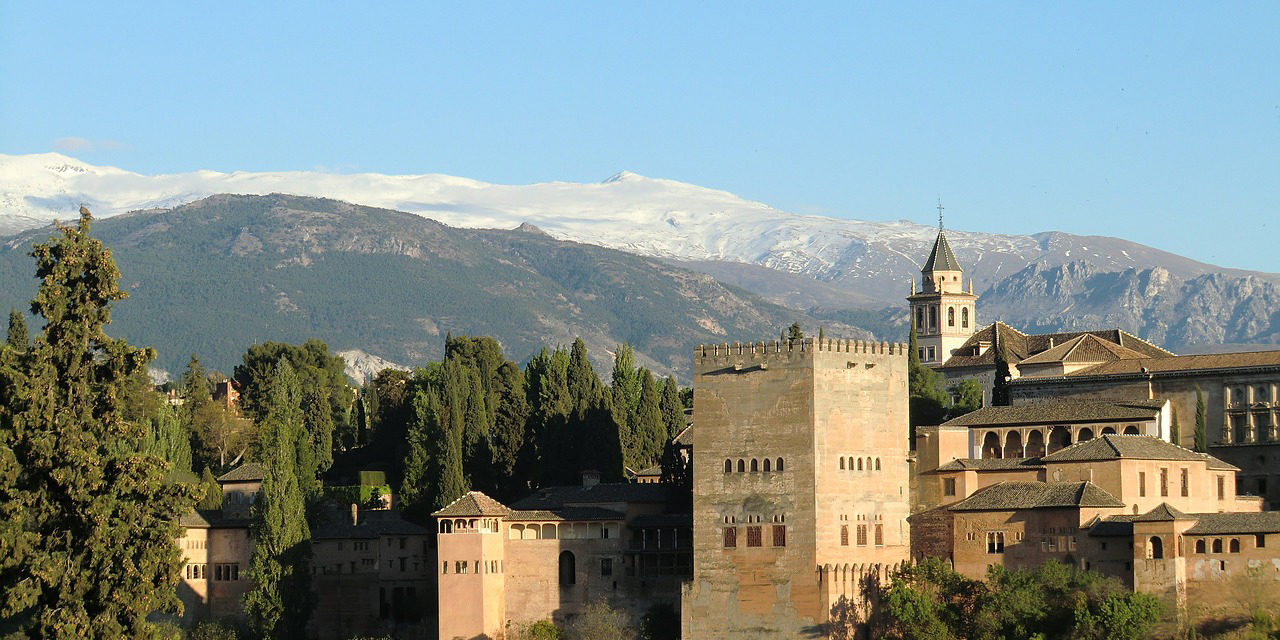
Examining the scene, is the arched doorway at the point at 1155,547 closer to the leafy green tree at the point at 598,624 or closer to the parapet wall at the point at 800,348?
the parapet wall at the point at 800,348

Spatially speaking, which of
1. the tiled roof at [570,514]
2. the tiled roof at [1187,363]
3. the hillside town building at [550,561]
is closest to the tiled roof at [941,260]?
the tiled roof at [1187,363]

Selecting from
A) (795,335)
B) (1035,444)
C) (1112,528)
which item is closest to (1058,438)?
(1035,444)

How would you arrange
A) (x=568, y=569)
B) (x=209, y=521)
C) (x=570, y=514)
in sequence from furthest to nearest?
(x=209, y=521), (x=570, y=514), (x=568, y=569)

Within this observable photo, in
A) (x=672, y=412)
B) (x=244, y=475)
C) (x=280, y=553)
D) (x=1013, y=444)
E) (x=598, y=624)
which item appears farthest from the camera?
(x=672, y=412)

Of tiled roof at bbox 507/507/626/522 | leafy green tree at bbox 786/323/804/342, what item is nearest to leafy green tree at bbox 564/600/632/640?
→ tiled roof at bbox 507/507/626/522

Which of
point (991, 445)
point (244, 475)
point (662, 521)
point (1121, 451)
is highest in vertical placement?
point (991, 445)

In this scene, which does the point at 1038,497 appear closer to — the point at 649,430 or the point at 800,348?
the point at 800,348

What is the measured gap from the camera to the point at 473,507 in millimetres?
80062

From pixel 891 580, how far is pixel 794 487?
451 cm

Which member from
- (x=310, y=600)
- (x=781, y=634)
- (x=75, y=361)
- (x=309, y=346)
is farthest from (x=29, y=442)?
(x=309, y=346)

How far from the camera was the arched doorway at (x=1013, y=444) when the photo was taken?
83.1 meters

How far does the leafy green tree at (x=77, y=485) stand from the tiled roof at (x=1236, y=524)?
119 feet

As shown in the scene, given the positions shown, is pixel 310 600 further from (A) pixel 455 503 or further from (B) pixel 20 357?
(B) pixel 20 357

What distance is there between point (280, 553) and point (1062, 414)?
29590mm
